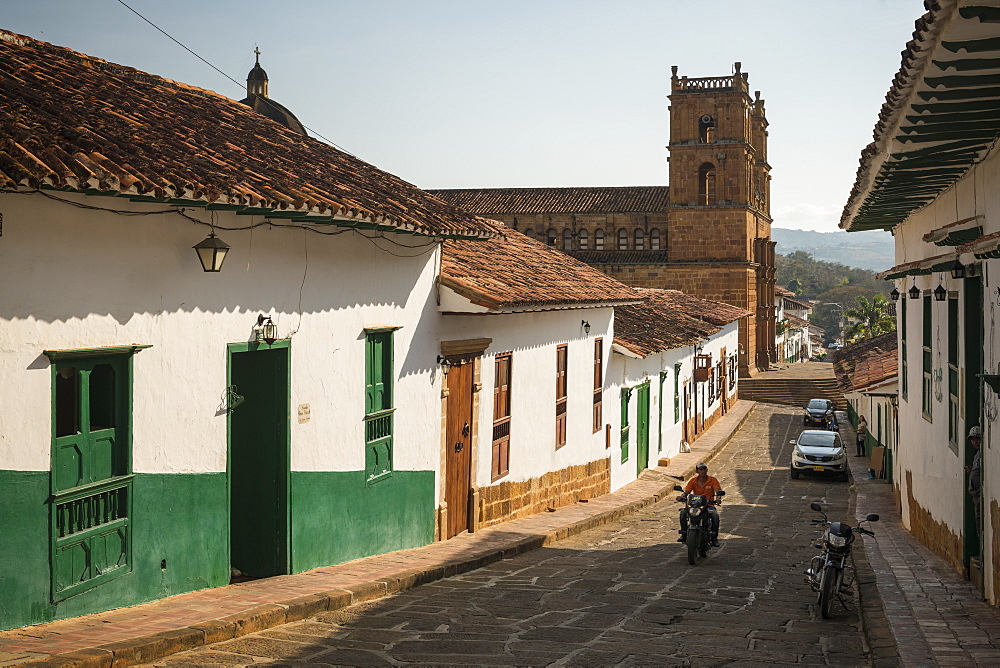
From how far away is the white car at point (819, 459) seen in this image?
25.2 meters

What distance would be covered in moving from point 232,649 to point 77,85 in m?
4.83

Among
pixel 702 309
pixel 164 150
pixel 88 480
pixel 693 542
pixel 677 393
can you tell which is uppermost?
pixel 164 150

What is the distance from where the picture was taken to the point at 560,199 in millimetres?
67438

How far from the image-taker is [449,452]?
12.2 m

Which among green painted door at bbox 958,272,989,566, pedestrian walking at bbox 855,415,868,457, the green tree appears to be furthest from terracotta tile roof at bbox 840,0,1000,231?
the green tree

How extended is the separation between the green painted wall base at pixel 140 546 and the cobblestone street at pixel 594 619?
855 mm

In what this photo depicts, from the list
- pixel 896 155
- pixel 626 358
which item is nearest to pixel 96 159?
pixel 896 155

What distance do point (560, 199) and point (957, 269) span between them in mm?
59707

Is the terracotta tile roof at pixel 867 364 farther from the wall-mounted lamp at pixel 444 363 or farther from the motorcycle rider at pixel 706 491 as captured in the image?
the wall-mounted lamp at pixel 444 363

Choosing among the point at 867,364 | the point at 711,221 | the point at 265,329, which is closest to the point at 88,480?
the point at 265,329

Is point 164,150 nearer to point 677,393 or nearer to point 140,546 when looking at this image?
point 140,546

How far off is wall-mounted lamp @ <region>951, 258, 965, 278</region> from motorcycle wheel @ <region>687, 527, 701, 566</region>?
4.24 metres

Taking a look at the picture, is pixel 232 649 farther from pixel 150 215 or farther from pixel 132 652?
pixel 150 215

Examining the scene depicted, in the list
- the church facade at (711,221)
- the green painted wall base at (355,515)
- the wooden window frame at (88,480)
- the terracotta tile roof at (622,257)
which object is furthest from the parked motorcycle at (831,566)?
the terracotta tile roof at (622,257)
